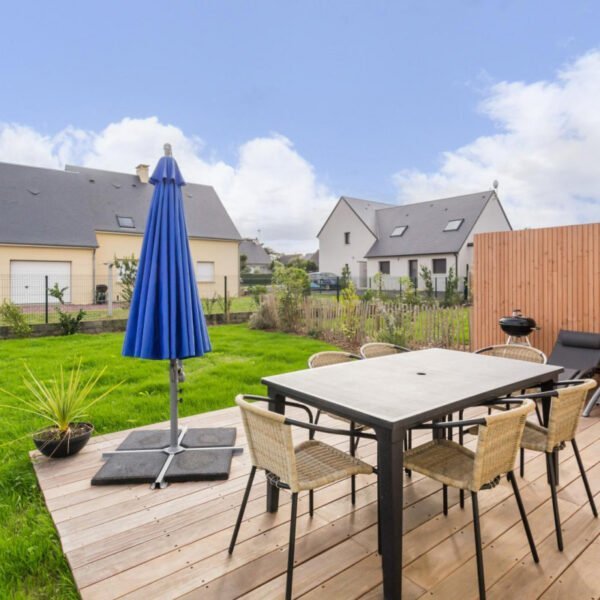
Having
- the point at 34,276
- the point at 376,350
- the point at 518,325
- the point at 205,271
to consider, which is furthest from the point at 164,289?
the point at 205,271

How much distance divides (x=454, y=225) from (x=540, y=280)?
660 inches

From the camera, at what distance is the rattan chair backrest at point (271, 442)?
1807mm

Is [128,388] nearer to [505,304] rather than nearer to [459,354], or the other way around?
[459,354]

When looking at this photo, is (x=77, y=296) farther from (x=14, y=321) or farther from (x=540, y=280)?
(x=540, y=280)

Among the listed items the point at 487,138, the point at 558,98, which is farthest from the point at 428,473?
the point at 487,138

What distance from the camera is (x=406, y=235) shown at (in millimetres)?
23344

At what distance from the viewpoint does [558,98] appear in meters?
8.32

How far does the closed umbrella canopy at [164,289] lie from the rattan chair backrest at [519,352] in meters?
2.73

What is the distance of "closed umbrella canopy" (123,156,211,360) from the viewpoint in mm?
2844

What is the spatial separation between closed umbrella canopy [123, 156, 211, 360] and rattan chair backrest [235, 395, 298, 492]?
1.04 metres

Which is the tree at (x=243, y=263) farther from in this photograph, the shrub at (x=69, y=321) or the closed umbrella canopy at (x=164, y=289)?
the closed umbrella canopy at (x=164, y=289)

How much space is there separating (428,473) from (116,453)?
246 cm

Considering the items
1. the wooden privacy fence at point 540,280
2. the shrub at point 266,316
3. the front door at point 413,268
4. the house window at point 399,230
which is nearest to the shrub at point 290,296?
the shrub at point 266,316

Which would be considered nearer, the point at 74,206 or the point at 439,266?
the point at 74,206
